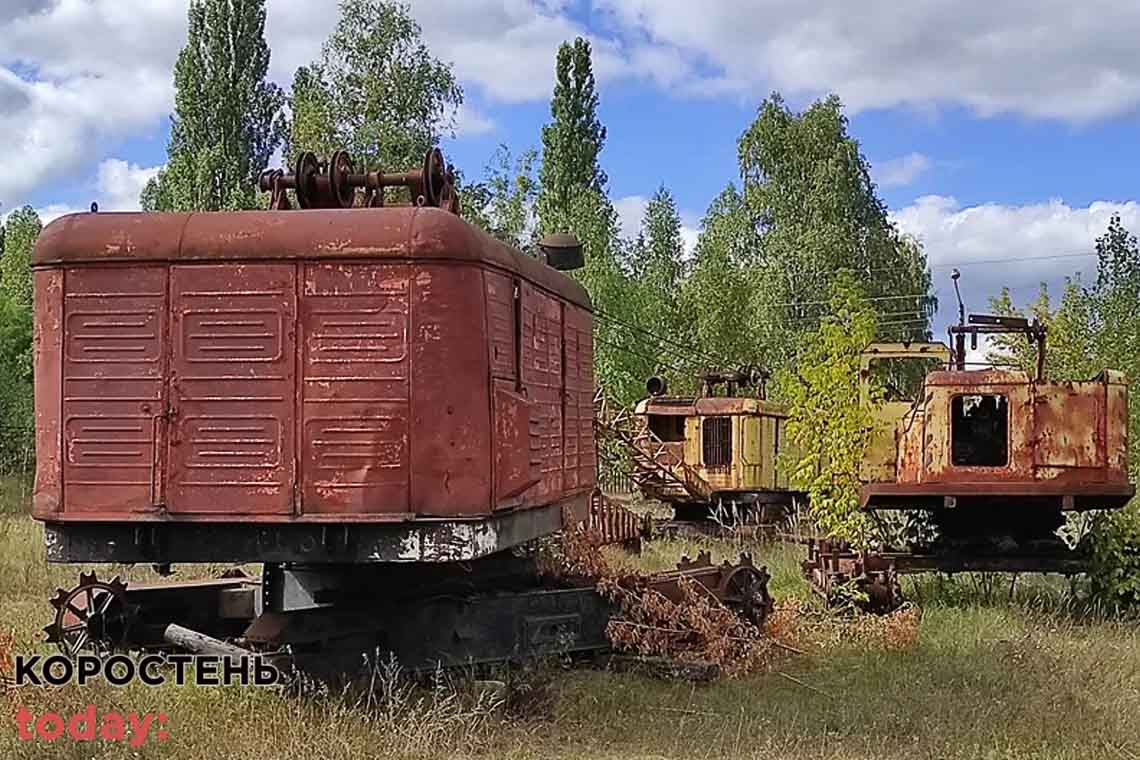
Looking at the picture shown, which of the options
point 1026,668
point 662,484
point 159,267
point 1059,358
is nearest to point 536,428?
point 159,267

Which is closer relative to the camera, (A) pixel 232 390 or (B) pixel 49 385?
(A) pixel 232 390

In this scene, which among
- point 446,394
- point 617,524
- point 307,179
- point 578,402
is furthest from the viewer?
point 617,524

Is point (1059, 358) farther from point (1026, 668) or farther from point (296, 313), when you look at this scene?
point (296, 313)

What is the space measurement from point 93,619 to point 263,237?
10.7ft

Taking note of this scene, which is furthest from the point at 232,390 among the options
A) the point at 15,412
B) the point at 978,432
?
the point at 15,412

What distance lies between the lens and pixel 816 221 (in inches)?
1454

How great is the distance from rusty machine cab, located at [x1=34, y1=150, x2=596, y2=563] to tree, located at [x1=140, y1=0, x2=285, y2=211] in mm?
27565

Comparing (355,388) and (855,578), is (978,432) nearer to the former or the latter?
(855,578)

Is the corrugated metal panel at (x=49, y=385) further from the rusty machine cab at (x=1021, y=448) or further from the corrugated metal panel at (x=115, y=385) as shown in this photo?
the rusty machine cab at (x=1021, y=448)

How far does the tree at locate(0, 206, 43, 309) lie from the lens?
3462cm

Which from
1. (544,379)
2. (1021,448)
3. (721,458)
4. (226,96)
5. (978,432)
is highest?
(226,96)

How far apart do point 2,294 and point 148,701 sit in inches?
1131

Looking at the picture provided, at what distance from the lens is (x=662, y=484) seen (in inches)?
859

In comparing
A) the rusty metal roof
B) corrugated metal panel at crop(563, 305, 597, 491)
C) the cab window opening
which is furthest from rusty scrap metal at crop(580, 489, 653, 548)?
the rusty metal roof
